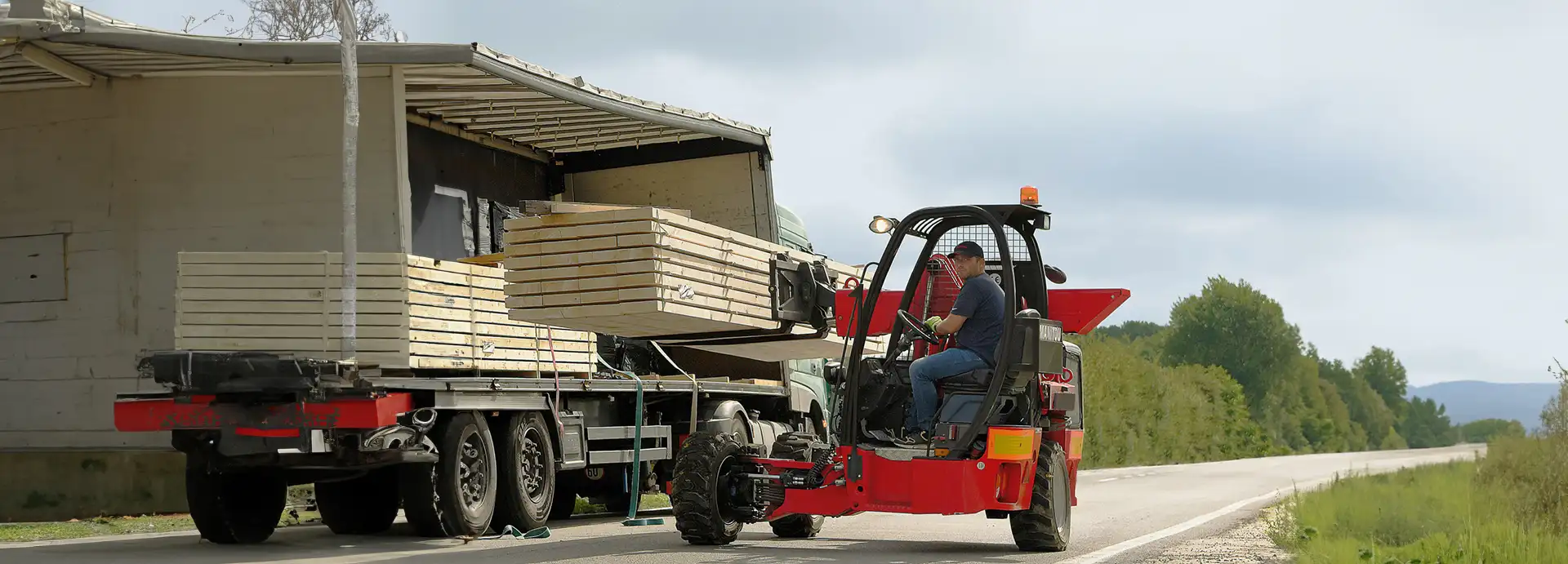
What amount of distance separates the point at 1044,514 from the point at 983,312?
1302 millimetres

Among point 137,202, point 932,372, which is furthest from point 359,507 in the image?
point 932,372

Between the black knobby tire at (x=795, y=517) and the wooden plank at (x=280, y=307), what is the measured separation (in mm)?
2777

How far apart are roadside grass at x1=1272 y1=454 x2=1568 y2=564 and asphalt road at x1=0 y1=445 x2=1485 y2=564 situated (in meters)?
0.86

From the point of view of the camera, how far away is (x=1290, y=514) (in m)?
14.1

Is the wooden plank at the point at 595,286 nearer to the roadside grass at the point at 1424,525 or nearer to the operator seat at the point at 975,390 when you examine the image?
the operator seat at the point at 975,390

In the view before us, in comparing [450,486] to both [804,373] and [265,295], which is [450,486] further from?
[804,373]

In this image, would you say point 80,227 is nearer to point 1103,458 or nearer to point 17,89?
point 17,89

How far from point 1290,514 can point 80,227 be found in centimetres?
1069

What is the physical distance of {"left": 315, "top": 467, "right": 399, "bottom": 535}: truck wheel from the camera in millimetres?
13445

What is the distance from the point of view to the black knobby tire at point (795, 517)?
10898 millimetres

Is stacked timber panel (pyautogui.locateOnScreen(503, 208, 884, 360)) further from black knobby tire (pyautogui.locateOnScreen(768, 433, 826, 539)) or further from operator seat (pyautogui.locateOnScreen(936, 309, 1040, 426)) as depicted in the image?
operator seat (pyautogui.locateOnScreen(936, 309, 1040, 426))

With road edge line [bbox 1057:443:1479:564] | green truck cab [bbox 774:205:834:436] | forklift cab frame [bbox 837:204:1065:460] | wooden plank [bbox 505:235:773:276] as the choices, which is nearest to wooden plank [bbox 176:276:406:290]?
wooden plank [bbox 505:235:773:276]

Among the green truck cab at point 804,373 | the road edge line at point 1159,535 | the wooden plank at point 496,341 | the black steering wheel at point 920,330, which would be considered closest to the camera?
the road edge line at point 1159,535

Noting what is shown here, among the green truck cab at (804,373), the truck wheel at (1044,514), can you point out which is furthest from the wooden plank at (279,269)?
the green truck cab at (804,373)
